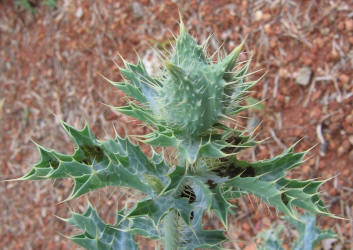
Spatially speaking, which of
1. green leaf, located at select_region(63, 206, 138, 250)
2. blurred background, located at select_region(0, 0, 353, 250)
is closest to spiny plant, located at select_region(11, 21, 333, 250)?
green leaf, located at select_region(63, 206, 138, 250)

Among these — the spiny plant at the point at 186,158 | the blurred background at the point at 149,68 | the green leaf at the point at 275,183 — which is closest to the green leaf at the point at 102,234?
the spiny plant at the point at 186,158

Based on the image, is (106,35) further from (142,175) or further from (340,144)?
(142,175)

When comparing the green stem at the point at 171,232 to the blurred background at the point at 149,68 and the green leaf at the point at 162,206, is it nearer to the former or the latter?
the green leaf at the point at 162,206

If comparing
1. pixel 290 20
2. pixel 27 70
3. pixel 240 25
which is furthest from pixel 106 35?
pixel 290 20

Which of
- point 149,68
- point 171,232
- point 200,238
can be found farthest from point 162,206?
point 149,68

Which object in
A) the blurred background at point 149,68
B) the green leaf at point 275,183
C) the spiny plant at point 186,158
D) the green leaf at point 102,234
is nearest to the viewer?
the spiny plant at point 186,158

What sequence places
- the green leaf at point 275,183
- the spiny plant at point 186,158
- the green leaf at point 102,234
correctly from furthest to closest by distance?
the green leaf at point 102,234 < the green leaf at point 275,183 < the spiny plant at point 186,158

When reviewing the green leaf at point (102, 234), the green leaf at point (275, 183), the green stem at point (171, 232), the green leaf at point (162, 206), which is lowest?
the green leaf at point (102, 234)
